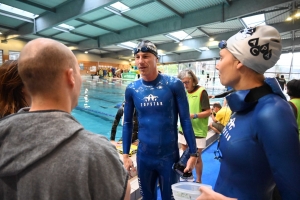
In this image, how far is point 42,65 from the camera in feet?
2.11

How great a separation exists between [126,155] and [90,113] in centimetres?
822

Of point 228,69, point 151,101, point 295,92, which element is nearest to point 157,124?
point 151,101

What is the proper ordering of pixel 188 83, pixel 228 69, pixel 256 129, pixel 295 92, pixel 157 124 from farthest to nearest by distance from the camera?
pixel 188 83 → pixel 295 92 → pixel 157 124 → pixel 228 69 → pixel 256 129

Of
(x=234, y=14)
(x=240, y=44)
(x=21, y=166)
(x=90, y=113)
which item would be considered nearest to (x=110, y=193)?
(x=21, y=166)

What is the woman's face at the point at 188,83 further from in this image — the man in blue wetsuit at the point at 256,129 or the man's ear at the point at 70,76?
the man's ear at the point at 70,76

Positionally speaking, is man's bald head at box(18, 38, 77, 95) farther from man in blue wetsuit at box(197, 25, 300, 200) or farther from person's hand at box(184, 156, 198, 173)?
person's hand at box(184, 156, 198, 173)

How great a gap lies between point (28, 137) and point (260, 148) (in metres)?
1.00


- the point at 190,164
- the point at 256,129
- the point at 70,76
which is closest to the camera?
the point at 70,76

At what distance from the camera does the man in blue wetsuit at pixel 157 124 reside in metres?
1.87

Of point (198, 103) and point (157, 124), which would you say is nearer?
point (157, 124)

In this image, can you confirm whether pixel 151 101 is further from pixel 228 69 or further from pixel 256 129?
pixel 256 129

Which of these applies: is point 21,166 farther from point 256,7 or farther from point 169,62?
point 169,62

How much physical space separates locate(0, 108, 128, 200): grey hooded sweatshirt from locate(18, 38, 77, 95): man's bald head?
0.37 feet

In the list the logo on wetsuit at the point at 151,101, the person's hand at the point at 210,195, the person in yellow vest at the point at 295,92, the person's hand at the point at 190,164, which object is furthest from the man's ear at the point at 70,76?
the person in yellow vest at the point at 295,92
